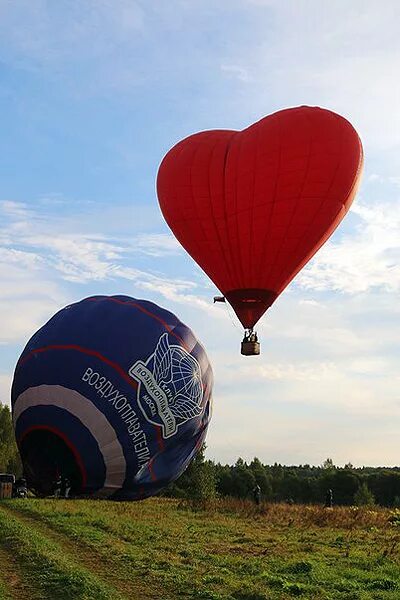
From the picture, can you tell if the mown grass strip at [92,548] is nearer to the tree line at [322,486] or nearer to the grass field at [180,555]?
the grass field at [180,555]

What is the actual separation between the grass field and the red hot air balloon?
710 cm

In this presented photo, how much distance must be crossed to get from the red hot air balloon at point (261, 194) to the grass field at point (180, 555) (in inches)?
280

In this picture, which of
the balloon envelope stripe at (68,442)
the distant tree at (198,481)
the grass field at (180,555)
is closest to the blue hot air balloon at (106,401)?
→ the balloon envelope stripe at (68,442)

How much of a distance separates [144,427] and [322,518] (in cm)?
588

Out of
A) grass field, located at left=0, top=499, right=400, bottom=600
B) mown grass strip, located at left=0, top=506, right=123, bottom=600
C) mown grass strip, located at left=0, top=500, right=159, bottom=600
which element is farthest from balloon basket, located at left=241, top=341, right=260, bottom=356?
mown grass strip, located at left=0, top=506, right=123, bottom=600

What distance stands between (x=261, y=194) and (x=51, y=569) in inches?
518

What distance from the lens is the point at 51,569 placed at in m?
9.97

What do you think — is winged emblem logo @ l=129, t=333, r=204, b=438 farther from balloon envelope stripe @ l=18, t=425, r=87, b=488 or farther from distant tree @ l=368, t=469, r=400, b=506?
distant tree @ l=368, t=469, r=400, b=506

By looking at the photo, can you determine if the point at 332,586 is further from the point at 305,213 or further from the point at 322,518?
the point at 305,213

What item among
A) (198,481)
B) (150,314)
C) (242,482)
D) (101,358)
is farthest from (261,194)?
(242,482)

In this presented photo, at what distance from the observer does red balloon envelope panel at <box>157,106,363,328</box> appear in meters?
20.5

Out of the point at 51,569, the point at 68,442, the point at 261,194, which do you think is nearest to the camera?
the point at 51,569

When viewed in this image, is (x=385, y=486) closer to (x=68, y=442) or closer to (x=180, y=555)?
(x=68, y=442)

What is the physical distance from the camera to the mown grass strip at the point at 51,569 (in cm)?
882
